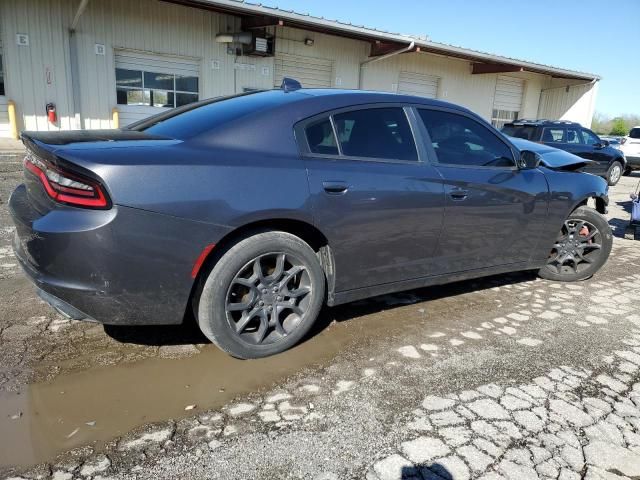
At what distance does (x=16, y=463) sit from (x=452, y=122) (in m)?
3.35

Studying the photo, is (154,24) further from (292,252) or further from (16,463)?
(16,463)

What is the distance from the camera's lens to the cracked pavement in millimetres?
2070

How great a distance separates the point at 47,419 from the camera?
7.43 ft

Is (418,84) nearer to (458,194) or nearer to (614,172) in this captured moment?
(614,172)

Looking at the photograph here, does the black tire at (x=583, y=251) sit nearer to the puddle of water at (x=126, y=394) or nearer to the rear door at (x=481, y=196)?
the rear door at (x=481, y=196)

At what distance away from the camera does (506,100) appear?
73.0ft

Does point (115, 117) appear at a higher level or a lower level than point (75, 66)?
lower

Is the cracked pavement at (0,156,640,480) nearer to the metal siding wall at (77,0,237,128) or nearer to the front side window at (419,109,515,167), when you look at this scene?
the front side window at (419,109,515,167)

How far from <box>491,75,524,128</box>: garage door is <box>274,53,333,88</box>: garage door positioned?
9.15 m

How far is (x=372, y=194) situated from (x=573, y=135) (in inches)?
457

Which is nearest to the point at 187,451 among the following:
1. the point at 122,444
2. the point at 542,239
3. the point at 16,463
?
the point at 122,444

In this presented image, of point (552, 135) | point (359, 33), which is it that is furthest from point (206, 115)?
point (359, 33)

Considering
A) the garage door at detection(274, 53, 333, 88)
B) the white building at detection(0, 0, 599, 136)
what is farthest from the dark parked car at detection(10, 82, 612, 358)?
the garage door at detection(274, 53, 333, 88)

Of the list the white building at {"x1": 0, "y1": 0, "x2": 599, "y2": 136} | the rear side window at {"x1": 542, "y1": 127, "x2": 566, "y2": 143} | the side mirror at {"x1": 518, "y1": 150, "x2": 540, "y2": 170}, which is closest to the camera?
the side mirror at {"x1": 518, "y1": 150, "x2": 540, "y2": 170}
